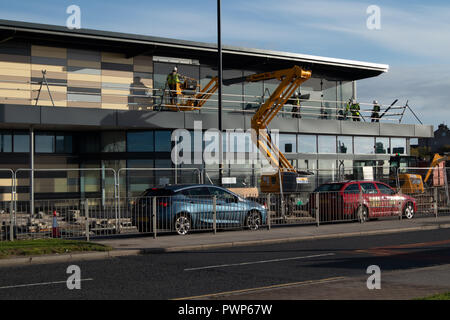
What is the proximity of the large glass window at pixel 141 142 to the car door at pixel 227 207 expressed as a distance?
36.3ft

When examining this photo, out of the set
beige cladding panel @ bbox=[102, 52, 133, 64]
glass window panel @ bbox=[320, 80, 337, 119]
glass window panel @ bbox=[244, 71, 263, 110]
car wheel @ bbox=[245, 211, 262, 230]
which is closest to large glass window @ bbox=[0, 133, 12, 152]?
beige cladding panel @ bbox=[102, 52, 133, 64]

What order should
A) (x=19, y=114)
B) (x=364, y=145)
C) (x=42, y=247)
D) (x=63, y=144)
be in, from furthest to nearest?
(x=364, y=145), (x=63, y=144), (x=19, y=114), (x=42, y=247)

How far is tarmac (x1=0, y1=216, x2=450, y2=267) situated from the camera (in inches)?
549

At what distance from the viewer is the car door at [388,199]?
77.1 feet

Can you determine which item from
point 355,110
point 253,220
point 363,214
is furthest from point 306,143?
point 253,220

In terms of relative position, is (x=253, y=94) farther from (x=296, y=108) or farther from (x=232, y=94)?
(x=296, y=108)

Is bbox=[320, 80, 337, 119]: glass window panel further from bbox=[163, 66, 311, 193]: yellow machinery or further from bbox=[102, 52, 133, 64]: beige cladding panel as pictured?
bbox=[102, 52, 133, 64]: beige cladding panel

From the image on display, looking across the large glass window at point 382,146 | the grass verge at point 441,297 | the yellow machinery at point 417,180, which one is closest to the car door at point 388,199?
the yellow machinery at point 417,180

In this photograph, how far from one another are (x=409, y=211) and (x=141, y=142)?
13592mm

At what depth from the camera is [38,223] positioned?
1744 cm

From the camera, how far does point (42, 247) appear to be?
47.3ft

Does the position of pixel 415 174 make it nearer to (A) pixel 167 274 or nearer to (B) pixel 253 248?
(B) pixel 253 248

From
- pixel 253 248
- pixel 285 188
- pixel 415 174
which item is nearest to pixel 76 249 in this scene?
pixel 253 248

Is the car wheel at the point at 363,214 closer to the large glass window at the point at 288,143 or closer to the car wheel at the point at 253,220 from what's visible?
the car wheel at the point at 253,220
